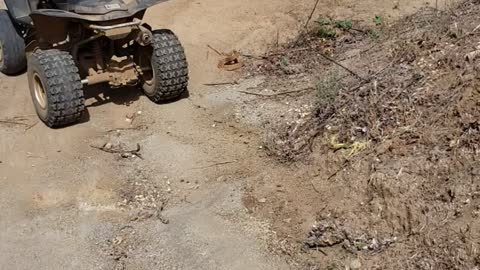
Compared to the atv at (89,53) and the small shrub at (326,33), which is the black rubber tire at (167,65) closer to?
the atv at (89,53)

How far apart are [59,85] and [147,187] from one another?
126 centimetres

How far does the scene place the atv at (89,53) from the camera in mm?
6441

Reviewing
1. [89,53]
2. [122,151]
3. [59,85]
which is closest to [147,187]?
[122,151]

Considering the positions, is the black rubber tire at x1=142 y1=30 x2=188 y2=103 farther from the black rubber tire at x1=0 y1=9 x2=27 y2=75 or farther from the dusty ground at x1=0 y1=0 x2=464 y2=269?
the black rubber tire at x1=0 y1=9 x2=27 y2=75

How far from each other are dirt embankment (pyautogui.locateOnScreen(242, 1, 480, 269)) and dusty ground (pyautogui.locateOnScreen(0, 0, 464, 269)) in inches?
4.8

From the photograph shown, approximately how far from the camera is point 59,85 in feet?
21.1

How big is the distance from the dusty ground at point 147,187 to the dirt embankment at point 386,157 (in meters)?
0.12

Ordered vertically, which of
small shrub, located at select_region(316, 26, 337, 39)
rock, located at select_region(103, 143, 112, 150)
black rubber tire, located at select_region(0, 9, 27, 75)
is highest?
black rubber tire, located at select_region(0, 9, 27, 75)

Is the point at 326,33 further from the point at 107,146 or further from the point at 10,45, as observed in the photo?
the point at 10,45

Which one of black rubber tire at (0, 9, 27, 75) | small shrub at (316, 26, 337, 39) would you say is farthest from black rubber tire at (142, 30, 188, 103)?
small shrub at (316, 26, 337, 39)

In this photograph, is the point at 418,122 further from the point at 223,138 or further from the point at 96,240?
the point at 96,240

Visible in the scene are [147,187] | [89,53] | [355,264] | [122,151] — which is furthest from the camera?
[89,53]

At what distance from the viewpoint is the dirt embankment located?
4.81 m

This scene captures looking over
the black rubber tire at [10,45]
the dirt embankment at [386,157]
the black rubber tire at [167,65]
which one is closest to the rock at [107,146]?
the black rubber tire at [167,65]
